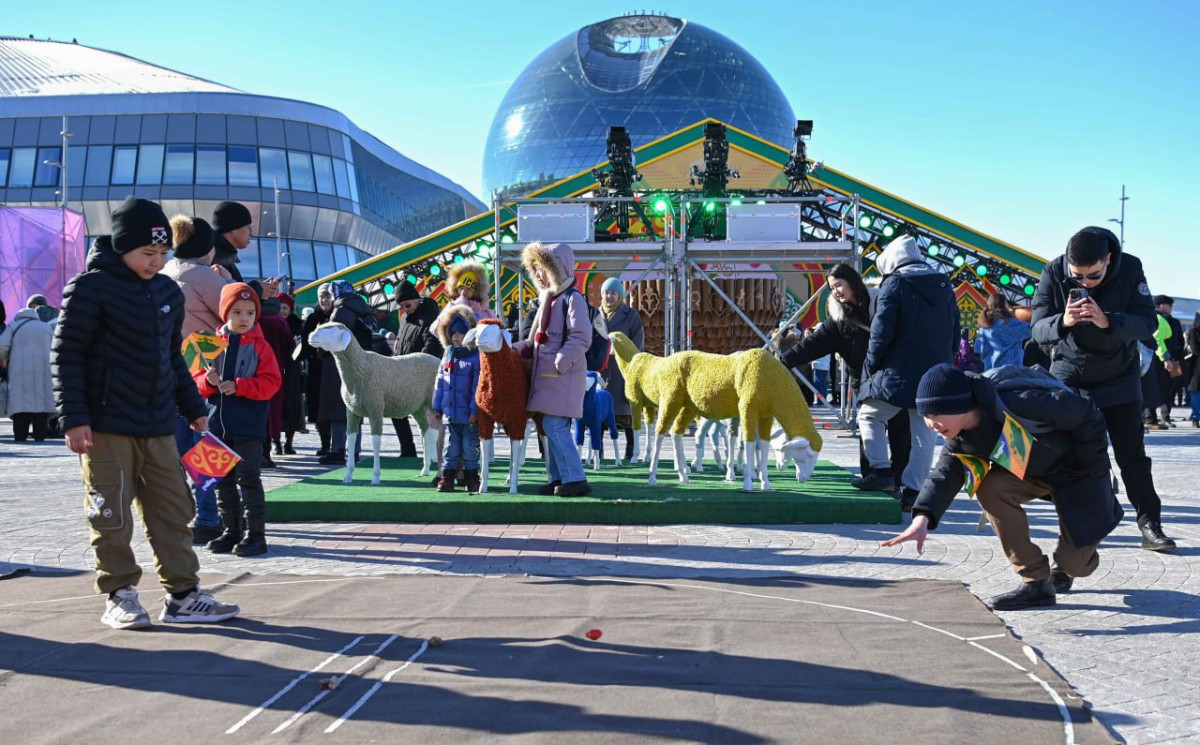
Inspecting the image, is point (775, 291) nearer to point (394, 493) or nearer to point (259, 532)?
point (394, 493)

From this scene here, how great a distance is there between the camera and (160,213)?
5098 millimetres

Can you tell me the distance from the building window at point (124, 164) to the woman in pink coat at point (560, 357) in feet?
156

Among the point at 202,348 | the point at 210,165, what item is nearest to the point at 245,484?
the point at 202,348

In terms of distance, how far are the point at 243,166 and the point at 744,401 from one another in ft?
156

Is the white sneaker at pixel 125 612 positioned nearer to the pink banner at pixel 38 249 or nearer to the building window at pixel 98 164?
the pink banner at pixel 38 249

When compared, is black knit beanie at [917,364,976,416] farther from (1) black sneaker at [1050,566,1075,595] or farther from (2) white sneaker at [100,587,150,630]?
(2) white sneaker at [100,587,150,630]

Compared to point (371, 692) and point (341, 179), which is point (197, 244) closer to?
point (371, 692)

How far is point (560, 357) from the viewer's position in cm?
830

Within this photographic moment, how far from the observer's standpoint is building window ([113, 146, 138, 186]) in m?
50.7

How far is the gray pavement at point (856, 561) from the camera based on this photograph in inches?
171

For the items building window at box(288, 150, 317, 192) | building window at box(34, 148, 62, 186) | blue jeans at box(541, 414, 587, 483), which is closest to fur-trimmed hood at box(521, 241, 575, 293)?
blue jeans at box(541, 414, 587, 483)

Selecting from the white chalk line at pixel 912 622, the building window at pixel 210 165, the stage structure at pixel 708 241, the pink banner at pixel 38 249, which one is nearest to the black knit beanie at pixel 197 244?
the white chalk line at pixel 912 622

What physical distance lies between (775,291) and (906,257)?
12.8 meters

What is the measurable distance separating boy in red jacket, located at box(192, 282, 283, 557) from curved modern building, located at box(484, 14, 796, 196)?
3236 inches
